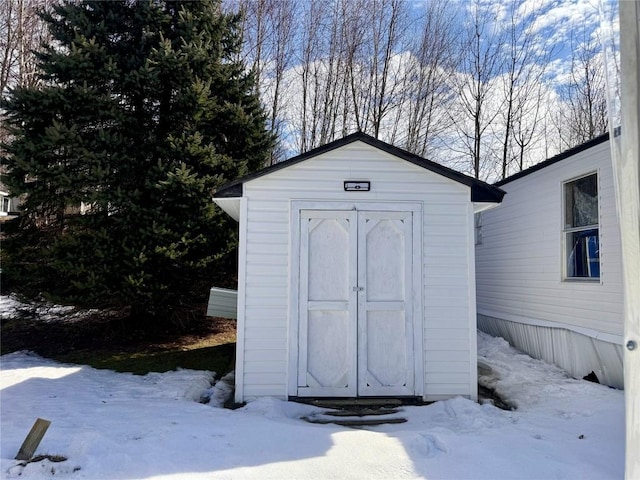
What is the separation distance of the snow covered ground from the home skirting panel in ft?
1.42

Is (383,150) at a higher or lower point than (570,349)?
higher

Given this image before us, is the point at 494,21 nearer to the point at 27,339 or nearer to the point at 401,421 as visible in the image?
the point at 401,421

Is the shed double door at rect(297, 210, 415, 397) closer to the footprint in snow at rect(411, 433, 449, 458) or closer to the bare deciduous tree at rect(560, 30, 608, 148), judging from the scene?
the footprint in snow at rect(411, 433, 449, 458)

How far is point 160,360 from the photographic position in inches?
275

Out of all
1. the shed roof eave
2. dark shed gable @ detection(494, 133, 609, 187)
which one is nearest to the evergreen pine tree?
the shed roof eave

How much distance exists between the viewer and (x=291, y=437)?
3771 millimetres

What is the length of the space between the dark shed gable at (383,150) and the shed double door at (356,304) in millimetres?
626

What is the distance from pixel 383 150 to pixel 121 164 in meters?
4.79

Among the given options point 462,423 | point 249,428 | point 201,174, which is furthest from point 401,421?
point 201,174

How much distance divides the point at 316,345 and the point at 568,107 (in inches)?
698

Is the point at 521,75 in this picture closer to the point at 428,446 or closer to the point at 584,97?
the point at 584,97

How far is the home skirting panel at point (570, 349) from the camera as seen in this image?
5480mm

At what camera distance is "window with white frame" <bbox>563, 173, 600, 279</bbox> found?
19.7 feet

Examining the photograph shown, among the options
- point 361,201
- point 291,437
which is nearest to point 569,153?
point 361,201
